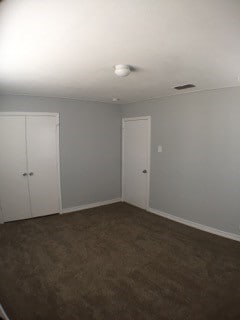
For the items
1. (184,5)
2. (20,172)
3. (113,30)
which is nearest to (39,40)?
(113,30)

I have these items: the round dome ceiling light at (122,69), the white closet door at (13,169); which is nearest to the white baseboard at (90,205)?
the white closet door at (13,169)

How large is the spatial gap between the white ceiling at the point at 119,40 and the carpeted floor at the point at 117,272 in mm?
2357

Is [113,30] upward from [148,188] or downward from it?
upward

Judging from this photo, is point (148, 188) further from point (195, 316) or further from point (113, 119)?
point (195, 316)

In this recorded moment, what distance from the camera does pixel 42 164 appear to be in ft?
13.8

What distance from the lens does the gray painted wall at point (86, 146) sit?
4.30m

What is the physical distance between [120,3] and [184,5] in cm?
37

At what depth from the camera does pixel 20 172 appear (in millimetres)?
4031

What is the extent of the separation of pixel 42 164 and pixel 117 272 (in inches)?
100

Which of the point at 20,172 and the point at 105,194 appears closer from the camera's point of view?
the point at 20,172

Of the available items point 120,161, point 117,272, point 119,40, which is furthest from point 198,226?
point 119,40

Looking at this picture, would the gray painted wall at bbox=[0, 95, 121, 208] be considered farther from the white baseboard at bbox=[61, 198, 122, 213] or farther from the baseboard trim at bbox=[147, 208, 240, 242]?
the baseboard trim at bbox=[147, 208, 240, 242]

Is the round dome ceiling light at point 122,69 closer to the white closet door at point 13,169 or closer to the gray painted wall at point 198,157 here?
the gray painted wall at point 198,157

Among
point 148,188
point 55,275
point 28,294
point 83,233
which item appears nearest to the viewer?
point 28,294
